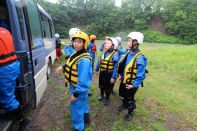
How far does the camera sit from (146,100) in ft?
17.8

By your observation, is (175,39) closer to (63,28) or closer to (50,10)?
(63,28)

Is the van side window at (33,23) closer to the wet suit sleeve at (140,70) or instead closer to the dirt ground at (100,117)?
the dirt ground at (100,117)

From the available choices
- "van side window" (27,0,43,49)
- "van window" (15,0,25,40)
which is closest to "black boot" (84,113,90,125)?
"van side window" (27,0,43,49)

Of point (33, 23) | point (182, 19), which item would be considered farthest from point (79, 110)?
point (182, 19)

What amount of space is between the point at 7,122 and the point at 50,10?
122ft

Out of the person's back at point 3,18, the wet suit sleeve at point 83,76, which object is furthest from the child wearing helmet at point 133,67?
the person's back at point 3,18

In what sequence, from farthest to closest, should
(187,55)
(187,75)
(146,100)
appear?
(187,55), (187,75), (146,100)

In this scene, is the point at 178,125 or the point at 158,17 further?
the point at 158,17

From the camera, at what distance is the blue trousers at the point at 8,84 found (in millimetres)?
2142

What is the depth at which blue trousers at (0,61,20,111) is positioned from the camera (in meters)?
2.14

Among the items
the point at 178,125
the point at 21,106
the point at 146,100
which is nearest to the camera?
the point at 21,106

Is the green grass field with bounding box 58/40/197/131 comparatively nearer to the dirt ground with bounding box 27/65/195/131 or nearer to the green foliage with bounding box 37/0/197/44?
the dirt ground with bounding box 27/65/195/131

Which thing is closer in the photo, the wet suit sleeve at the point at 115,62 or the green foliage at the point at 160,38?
the wet suit sleeve at the point at 115,62

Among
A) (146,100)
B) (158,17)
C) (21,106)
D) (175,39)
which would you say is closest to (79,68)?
(21,106)
